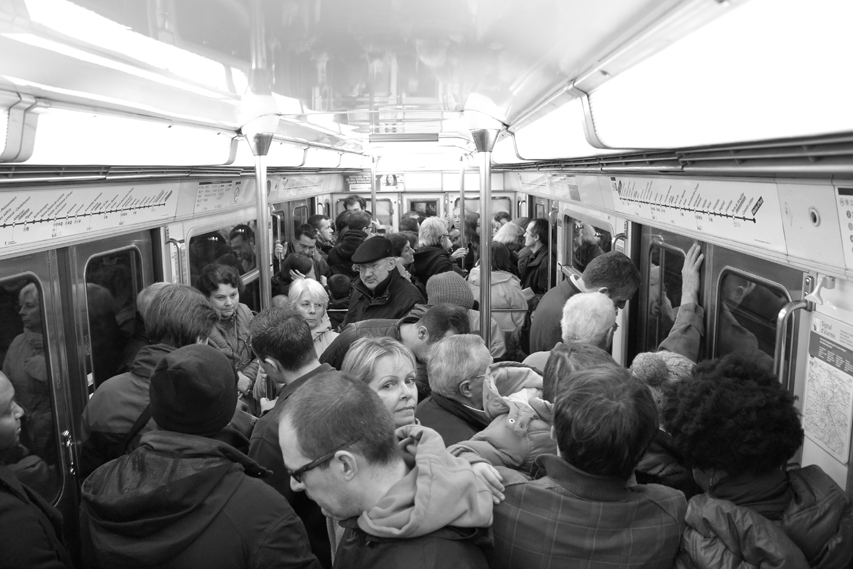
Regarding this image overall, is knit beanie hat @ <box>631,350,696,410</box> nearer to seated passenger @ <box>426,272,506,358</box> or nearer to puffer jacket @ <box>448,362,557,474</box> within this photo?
puffer jacket @ <box>448,362,557,474</box>

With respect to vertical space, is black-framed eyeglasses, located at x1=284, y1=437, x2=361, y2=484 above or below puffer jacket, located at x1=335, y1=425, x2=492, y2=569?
above

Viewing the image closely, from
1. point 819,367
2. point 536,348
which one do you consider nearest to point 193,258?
point 536,348

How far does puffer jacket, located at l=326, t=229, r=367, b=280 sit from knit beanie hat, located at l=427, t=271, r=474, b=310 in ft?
10.1

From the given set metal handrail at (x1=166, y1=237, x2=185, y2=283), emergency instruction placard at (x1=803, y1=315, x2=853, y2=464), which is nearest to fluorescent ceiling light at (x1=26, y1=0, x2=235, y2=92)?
emergency instruction placard at (x1=803, y1=315, x2=853, y2=464)

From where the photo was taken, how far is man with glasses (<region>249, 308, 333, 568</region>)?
2371 mm

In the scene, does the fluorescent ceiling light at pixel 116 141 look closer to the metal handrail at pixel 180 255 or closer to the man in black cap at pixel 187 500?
the metal handrail at pixel 180 255

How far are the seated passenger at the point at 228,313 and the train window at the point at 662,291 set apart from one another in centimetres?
245

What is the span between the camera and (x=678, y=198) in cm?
326

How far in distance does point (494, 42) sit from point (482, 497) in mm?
1403

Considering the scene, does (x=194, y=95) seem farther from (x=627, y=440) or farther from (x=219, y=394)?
(x=627, y=440)

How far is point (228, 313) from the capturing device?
170 inches

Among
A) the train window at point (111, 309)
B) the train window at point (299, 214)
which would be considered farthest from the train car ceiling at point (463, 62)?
the train window at point (299, 214)

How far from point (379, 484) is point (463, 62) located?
65.6 inches

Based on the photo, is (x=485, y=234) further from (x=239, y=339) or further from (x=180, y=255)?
(x=180, y=255)
